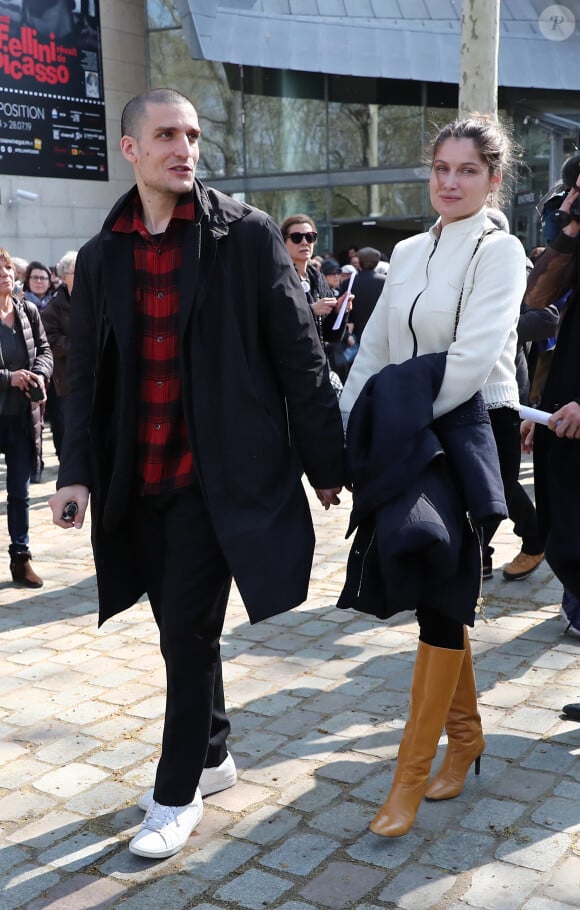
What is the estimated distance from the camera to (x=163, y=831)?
3170mm

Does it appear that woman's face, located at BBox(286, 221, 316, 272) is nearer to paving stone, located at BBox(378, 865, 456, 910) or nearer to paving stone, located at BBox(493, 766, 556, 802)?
paving stone, located at BBox(493, 766, 556, 802)

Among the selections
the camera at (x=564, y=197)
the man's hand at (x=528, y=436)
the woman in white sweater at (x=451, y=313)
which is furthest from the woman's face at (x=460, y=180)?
the man's hand at (x=528, y=436)

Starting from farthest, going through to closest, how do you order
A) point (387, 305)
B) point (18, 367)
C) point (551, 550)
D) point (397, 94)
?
1. point (397, 94)
2. point (18, 367)
3. point (551, 550)
4. point (387, 305)

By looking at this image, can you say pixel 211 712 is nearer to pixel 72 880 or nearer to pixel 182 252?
pixel 72 880

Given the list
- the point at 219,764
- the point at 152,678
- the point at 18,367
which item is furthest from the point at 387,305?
the point at 18,367

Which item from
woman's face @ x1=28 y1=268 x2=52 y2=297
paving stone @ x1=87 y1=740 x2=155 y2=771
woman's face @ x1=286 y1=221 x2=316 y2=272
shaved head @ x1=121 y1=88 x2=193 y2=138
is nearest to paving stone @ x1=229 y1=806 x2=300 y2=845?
paving stone @ x1=87 y1=740 x2=155 y2=771

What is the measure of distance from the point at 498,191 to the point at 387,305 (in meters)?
0.55

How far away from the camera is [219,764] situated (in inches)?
141

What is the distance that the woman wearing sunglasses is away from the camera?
22.3 ft

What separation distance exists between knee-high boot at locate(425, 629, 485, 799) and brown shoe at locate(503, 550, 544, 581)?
2.67m

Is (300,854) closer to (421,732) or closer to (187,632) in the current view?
(421,732)

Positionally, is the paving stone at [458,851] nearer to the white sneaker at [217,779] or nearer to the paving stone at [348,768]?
the paving stone at [348,768]

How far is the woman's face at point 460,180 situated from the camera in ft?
10.4

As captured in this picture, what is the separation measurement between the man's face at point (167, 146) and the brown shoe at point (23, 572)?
12.7 ft
